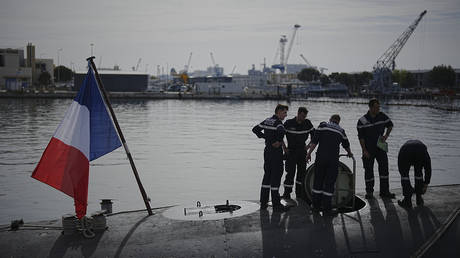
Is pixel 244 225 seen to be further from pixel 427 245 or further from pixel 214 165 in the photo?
pixel 214 165

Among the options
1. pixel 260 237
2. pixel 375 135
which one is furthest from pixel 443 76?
pixel 260 237

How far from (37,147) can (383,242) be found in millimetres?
24637

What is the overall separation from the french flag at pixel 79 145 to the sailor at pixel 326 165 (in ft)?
12.4

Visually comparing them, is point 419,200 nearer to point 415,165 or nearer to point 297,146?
point 415,165

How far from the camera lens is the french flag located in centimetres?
725

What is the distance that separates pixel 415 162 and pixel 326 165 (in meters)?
1.91

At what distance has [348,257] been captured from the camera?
6488 millimetres

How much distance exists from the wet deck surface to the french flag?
31.1 inches

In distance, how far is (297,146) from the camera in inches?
374

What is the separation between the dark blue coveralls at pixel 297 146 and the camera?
30.9 ft

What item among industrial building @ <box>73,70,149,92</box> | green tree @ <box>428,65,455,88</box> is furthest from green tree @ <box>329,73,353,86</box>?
industrial building @ <box>73,70,149,92</box>

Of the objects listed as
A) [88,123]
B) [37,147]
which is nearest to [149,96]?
[37,147]

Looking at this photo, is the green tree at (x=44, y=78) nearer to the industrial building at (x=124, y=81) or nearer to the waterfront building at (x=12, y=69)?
the waterfront building at (x=12, y=69)

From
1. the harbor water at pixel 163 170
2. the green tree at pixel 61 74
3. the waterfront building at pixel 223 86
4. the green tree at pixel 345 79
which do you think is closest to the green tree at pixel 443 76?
the green tree at pixel 345 79
